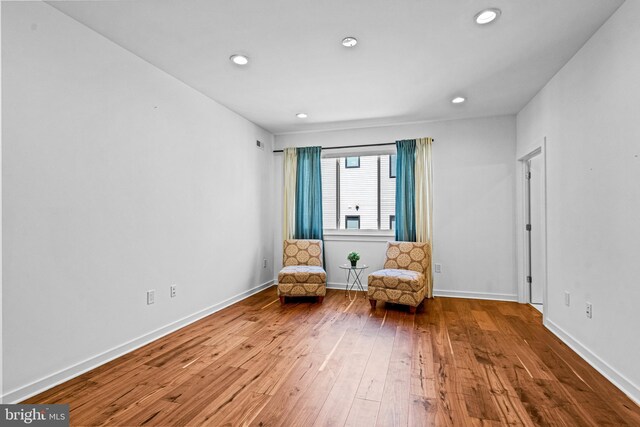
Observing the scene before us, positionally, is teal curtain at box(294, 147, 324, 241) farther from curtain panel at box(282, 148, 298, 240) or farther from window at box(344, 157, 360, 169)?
window at box(344, 157, 360, 169)

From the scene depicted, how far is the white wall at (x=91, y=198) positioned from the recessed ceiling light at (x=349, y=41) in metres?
1.81

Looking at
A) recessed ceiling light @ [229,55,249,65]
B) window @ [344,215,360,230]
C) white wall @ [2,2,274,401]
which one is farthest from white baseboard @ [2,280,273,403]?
recessed ceiling light @ [229,55,249,65]

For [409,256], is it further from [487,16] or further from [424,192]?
[487,16]

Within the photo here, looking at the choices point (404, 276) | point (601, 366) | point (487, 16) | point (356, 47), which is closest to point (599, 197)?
point (601, 366)

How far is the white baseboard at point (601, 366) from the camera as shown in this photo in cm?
205

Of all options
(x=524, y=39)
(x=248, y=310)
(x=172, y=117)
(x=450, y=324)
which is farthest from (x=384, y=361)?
(x=172, y=117)

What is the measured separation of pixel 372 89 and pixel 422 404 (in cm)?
305

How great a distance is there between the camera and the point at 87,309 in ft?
7.88

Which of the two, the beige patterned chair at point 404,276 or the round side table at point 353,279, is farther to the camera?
the round side table at point 353,279

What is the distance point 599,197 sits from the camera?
244 centimetres

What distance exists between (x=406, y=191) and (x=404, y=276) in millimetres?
1360

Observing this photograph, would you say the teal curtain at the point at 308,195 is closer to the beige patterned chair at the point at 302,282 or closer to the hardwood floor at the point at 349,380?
the beige patterned chair at the point at 302,282

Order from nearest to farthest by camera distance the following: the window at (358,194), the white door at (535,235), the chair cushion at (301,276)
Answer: the white door at (535,235) → the chair cushion at (301,276) → the window at (358,194)

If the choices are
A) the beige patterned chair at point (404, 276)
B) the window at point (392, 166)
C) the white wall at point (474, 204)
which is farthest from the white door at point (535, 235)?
the window at point (392, 166)
